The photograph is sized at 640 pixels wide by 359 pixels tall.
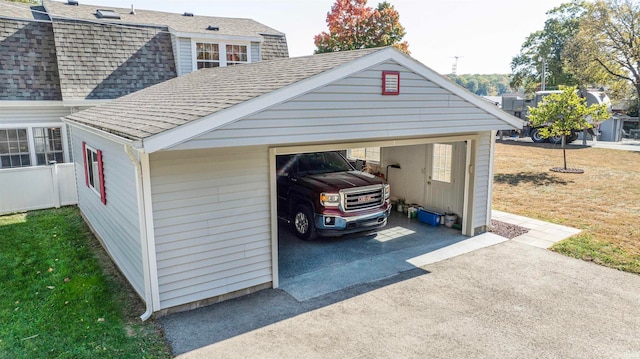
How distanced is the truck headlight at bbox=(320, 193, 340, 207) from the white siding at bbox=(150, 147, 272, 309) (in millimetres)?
2145

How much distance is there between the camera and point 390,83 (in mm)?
6742

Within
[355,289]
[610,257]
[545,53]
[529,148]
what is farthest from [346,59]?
[545,53]

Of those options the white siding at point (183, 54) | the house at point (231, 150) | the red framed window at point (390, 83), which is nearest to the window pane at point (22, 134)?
the white siding at point (183, 54)

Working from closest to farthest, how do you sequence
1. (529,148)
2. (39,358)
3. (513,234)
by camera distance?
(39,358)
(513,234)
(529,148)

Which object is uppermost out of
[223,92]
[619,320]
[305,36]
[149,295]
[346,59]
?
[305,36]

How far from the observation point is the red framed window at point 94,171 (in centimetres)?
743

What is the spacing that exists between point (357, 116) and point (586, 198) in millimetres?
9596

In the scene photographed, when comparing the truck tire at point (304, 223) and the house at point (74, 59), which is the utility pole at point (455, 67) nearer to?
the house at point (74, 59)

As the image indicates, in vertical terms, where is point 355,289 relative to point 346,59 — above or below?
below

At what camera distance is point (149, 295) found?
5469 mm

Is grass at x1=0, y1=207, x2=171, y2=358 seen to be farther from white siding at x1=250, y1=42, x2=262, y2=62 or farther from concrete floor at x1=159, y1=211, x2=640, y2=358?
white siding at x1=250, y1=42, x2=262, y2=62

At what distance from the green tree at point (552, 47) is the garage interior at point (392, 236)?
123 ft

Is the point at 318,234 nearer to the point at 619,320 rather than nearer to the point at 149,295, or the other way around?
the point at 149,295

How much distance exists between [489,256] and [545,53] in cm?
4455
